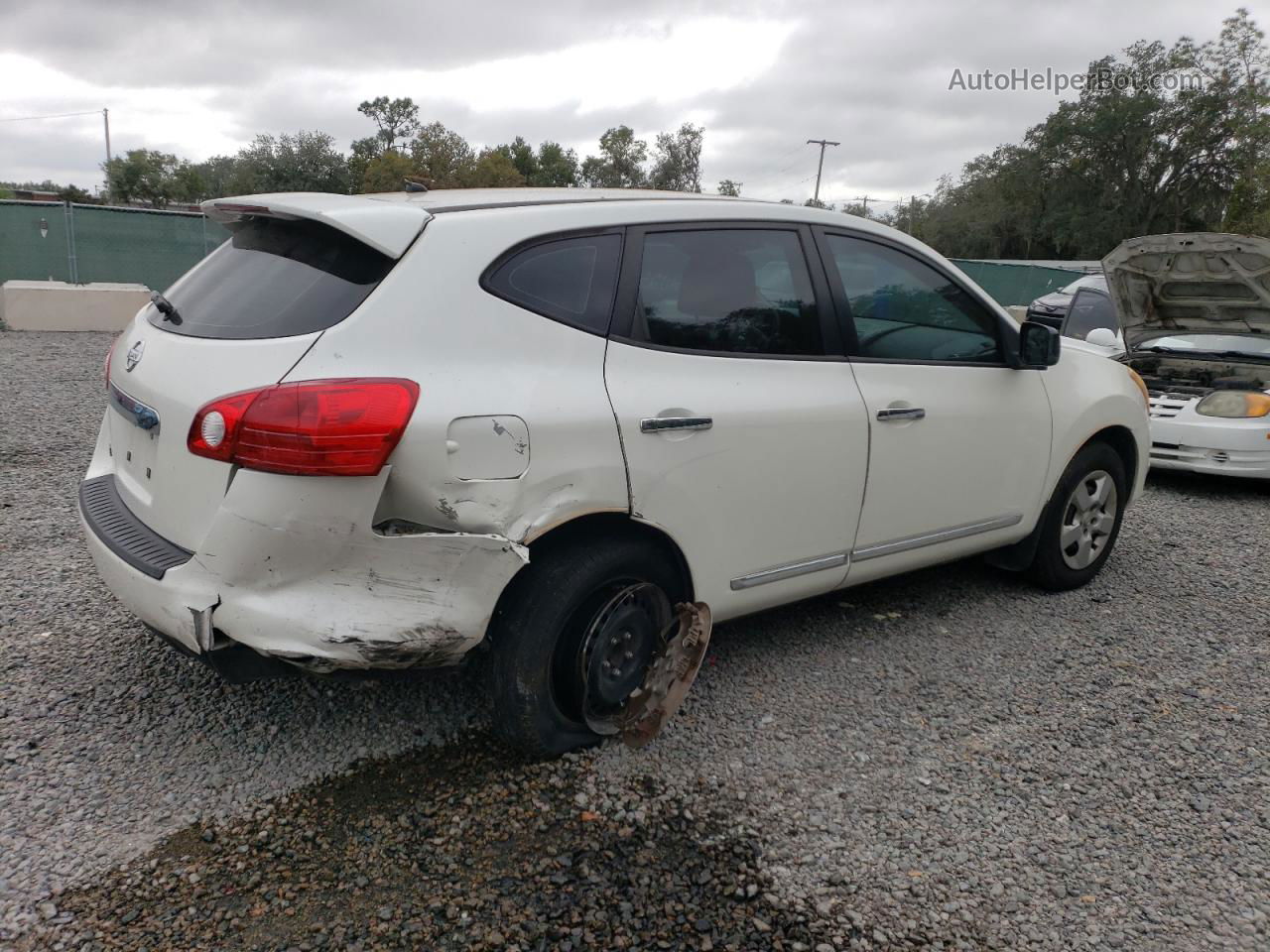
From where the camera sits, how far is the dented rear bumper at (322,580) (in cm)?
243

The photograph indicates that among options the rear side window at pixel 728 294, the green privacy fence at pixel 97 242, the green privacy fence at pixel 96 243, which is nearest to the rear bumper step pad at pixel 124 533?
the rear side window at pixel 728 294

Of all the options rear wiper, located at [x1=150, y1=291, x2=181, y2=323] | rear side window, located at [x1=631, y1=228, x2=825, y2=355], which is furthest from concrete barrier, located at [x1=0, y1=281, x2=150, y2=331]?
rear side window, located at [x1=631, y1=228, x2=825, y2=355]

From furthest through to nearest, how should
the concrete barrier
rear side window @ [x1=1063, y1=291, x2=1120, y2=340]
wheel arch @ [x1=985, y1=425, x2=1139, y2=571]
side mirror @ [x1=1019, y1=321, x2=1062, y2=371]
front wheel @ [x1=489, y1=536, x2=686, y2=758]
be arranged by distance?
the concrete barrier < rear side window @ [x1=1063, y1=291, x2=1120, y2=340] < wheel arch @ [x1=985, y1=425, x2=1139, y2=571] < side mirror @ [x1=1019, y1=321, x2=1062, y2=371] < front wheel @ [x1=489, y1=536, x2=686, y2=758]

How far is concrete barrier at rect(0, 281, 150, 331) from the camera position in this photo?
44.3 feet

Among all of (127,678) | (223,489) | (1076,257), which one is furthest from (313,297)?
(1076,257)

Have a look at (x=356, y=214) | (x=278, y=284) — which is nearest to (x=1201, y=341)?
(x=356, y=214)

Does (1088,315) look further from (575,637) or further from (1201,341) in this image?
(575,637)

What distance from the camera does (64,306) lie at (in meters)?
13.8

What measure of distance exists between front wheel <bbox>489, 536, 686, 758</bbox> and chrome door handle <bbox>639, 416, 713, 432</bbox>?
13.9 inches

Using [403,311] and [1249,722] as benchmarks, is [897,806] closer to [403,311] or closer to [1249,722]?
[1249,722]

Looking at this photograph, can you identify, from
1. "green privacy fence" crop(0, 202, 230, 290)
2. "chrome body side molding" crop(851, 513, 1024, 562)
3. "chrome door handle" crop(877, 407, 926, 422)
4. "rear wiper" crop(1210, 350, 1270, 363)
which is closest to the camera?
"chrome door handle" crop(877, 407, 926, 422)

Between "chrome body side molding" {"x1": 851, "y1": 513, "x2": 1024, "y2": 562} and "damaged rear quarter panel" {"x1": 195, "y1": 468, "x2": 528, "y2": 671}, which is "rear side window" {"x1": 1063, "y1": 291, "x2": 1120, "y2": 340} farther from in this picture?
"damaged rear quarter panel" {"x1": 195, "y1": 468, "x2": 528, "y2": 671}

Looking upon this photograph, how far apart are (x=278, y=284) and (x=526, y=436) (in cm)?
85

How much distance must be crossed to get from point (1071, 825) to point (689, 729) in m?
1.20
